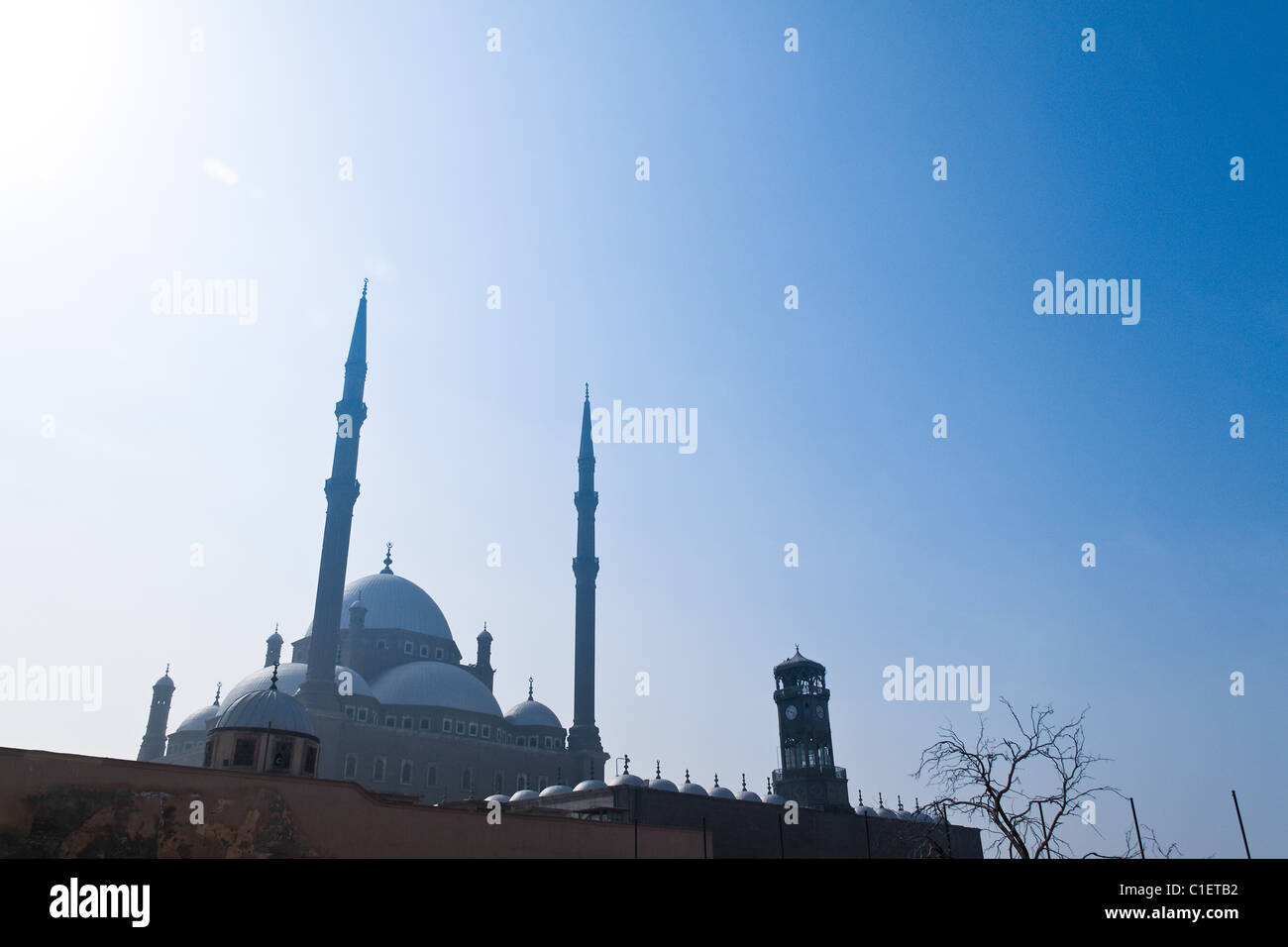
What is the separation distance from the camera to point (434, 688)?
48906 millimetres

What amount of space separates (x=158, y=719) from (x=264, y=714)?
29140 millimetres

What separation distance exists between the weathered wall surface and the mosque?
1133 cm

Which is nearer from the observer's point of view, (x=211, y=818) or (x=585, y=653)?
(x=211, y=818)

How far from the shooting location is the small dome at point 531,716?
2090 inches

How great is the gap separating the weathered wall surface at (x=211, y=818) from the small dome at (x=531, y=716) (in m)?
28.6

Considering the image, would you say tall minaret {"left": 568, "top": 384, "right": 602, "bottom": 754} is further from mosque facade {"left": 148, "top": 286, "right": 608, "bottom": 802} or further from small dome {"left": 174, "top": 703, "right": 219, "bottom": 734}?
small dome {"left": 174, "top": 703, "right": 219, "bottom": 734}

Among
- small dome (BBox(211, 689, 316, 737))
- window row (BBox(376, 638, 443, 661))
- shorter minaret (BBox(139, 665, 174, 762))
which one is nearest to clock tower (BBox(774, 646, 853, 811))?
window row (BBox(376, 638, 443, 661))

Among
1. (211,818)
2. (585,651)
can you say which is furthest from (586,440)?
(211,818)

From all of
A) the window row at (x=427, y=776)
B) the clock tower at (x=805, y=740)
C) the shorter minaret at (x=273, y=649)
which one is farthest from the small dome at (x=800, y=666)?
the shorter minaret at (x=273, y=649)

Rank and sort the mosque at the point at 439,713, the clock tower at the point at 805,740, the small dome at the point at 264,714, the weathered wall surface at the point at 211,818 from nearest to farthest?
the weathered wall surface at the point at 211,818, the small dome at the point at 264,714, the mosque at the point at 439,713, the clock tower at the point at 805,740

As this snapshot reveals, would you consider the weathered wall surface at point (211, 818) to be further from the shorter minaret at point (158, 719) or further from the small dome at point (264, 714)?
the shorter minaret at point (158, 719)

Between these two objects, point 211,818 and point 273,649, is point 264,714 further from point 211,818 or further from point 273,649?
point 273,649
